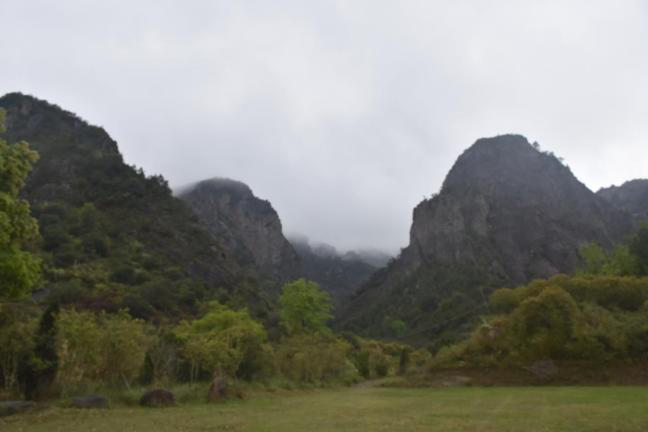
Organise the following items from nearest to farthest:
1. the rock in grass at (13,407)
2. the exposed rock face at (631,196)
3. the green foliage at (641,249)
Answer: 1. the rock in grass at (13,407)
2. the green foliage at (641,249)
3. the exposed rock face at (631,196)

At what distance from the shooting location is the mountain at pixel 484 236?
11700 cm

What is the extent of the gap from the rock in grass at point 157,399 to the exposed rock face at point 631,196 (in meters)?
162

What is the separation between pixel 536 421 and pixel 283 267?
167186 mm

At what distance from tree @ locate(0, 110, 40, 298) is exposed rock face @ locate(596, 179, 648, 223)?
16730 cm

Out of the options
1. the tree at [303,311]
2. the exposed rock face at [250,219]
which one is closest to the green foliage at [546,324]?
the tree at [303,311]

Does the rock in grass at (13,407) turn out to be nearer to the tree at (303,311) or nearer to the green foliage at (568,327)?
the green foliage at (568,327)

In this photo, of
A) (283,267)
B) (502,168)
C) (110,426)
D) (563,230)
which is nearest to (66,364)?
(110,426)

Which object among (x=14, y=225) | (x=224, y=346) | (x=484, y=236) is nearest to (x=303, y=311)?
(x=224, y=346)

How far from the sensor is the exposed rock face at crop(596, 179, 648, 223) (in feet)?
524

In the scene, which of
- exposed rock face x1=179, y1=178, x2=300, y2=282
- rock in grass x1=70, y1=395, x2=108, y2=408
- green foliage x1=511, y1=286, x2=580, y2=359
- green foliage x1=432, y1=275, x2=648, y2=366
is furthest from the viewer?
exposed rock face x1=179, y1=178, x2=300, y2=282

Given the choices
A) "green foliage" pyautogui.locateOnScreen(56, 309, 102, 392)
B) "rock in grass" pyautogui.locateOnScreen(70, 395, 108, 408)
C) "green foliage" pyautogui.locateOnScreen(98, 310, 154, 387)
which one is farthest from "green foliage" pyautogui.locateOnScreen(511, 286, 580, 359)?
"green foliage" pyautogui.locateOnScreen(56, 309, 102, 392)

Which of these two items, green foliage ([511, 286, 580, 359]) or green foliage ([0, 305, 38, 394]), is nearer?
green foliage ([0, 305, 38, 394])

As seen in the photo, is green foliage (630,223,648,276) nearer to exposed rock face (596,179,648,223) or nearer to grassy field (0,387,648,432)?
grassy field (0,387,648,432)

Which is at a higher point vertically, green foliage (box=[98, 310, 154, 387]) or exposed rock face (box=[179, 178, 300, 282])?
exposed rock face (box=[179, 178, 300, 282])
